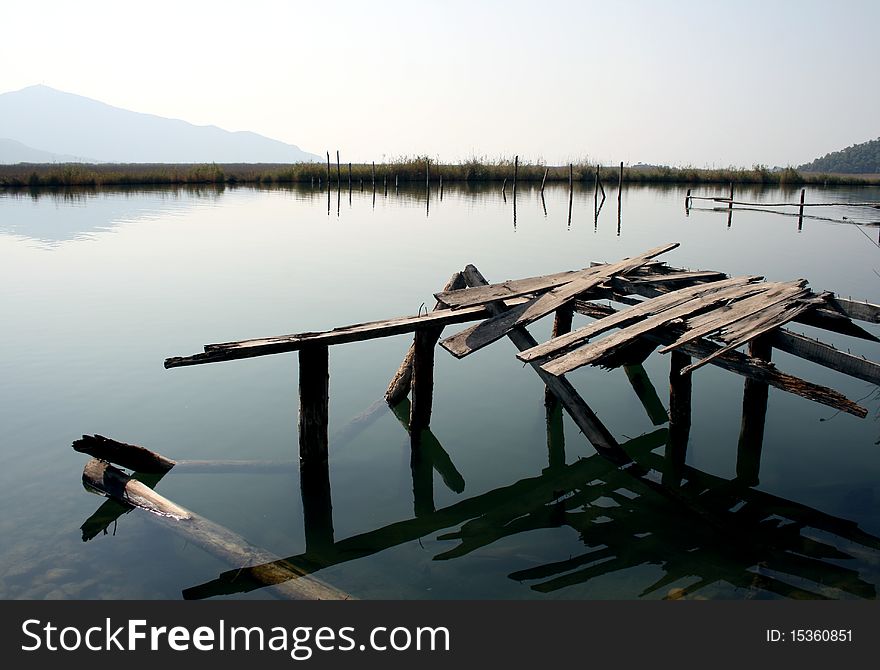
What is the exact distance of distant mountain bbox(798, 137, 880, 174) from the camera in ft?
419

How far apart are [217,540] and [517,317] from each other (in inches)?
140

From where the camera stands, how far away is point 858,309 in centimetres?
697

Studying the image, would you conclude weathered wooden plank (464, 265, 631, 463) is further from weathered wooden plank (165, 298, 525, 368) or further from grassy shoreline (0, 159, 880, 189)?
grassy shoreline (0, 159, 880, 189)

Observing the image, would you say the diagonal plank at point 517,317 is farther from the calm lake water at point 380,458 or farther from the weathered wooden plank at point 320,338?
the calm lake water at point 380,458

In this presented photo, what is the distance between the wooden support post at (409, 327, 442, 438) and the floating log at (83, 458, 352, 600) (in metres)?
2.70

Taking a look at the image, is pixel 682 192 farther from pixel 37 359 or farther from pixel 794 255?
pixel 37 359

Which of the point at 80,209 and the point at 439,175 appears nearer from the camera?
the point at 80,209

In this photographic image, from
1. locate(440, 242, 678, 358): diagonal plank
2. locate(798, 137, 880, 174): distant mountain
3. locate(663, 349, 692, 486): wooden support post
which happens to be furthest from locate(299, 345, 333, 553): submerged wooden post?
locate(798, 137, 880, 174): distant mountain

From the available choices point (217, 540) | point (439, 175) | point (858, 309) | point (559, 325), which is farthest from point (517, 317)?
point (439, 175)

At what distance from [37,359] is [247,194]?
3929 centimetres

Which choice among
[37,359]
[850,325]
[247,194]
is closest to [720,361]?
[850,325]

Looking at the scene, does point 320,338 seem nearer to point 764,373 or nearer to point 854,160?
point 764,373

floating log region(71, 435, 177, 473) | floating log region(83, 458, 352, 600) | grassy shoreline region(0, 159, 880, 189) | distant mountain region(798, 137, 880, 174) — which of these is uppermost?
distant mountain region(798, 137, 880, 174)

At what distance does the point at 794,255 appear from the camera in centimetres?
2320
